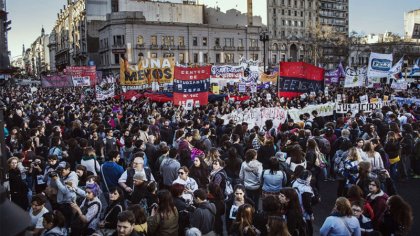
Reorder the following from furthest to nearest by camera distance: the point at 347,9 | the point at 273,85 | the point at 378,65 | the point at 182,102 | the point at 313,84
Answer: the point at 347,9 → the point at 273,85 → the point at 378,65 → the point at 182,102 → the point at 313,84

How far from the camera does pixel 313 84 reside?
581 inches

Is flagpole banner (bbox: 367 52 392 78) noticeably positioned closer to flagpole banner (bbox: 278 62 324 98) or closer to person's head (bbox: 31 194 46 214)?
flagpole banner (bbox: 278 62 324 98)

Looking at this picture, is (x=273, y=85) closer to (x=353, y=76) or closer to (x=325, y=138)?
(x=353, y=76)

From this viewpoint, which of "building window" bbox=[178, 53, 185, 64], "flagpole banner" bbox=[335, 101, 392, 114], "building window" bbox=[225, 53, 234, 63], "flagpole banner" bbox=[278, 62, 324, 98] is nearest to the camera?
"flagpole banner" bbox=[278, 62, 324, 98]

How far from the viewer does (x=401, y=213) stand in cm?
538

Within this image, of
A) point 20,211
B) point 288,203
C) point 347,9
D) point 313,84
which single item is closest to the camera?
point 20,211

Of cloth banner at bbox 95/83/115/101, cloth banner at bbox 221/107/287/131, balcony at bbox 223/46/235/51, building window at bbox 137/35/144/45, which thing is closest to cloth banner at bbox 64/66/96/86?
cloth banner at bbox 95/83/115/101

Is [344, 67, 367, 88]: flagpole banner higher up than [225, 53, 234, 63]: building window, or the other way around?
[225, 53, 234, 63]: building window

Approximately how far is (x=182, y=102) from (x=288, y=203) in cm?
1128

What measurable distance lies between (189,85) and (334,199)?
28.3 ft

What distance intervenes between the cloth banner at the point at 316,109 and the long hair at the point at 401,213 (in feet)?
33.4

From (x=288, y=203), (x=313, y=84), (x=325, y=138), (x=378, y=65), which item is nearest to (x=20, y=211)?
(x=288, y=203)

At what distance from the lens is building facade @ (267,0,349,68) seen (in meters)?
88.8

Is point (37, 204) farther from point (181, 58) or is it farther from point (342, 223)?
point (181, 58)
